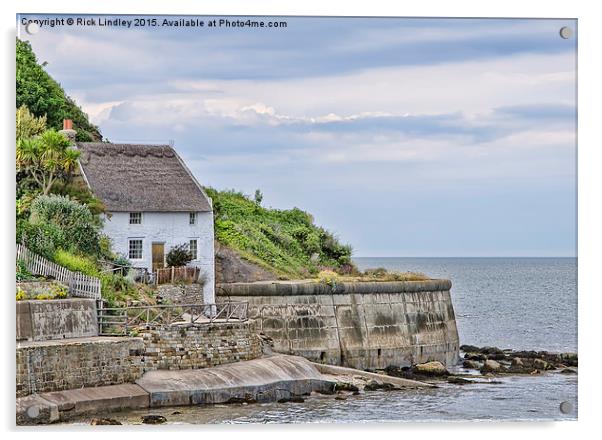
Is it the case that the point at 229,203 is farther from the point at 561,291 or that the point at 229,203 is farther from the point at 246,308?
the point at 561,291

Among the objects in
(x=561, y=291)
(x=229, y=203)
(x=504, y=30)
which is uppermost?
(x=504, y=30)

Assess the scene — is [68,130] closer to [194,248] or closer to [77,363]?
[194,248]

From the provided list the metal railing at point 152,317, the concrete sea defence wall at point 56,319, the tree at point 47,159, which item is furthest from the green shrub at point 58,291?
the tree at point 47,159

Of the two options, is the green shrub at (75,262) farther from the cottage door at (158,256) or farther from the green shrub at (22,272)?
the cottage door at (158,256)

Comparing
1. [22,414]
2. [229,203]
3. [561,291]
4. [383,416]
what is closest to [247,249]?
[229,203]

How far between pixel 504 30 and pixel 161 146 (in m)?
14.3

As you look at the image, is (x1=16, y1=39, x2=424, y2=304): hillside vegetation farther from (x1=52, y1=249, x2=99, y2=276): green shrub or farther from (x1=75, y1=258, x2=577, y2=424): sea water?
(x1=75, y1=258, x2=577, y2=424): sea water

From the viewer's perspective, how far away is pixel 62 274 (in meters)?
31.7

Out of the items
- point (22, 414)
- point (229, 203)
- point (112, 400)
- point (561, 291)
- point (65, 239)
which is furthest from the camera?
point (561, 291)

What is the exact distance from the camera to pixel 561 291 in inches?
3187

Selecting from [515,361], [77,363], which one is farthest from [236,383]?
[515,361]

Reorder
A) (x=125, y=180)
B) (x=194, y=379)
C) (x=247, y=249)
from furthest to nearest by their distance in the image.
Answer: (x=247, y=249)
(x=125, y=180)
(x=194, y=379)

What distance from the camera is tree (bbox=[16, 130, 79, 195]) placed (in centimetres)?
3266

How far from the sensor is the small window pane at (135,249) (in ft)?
122
